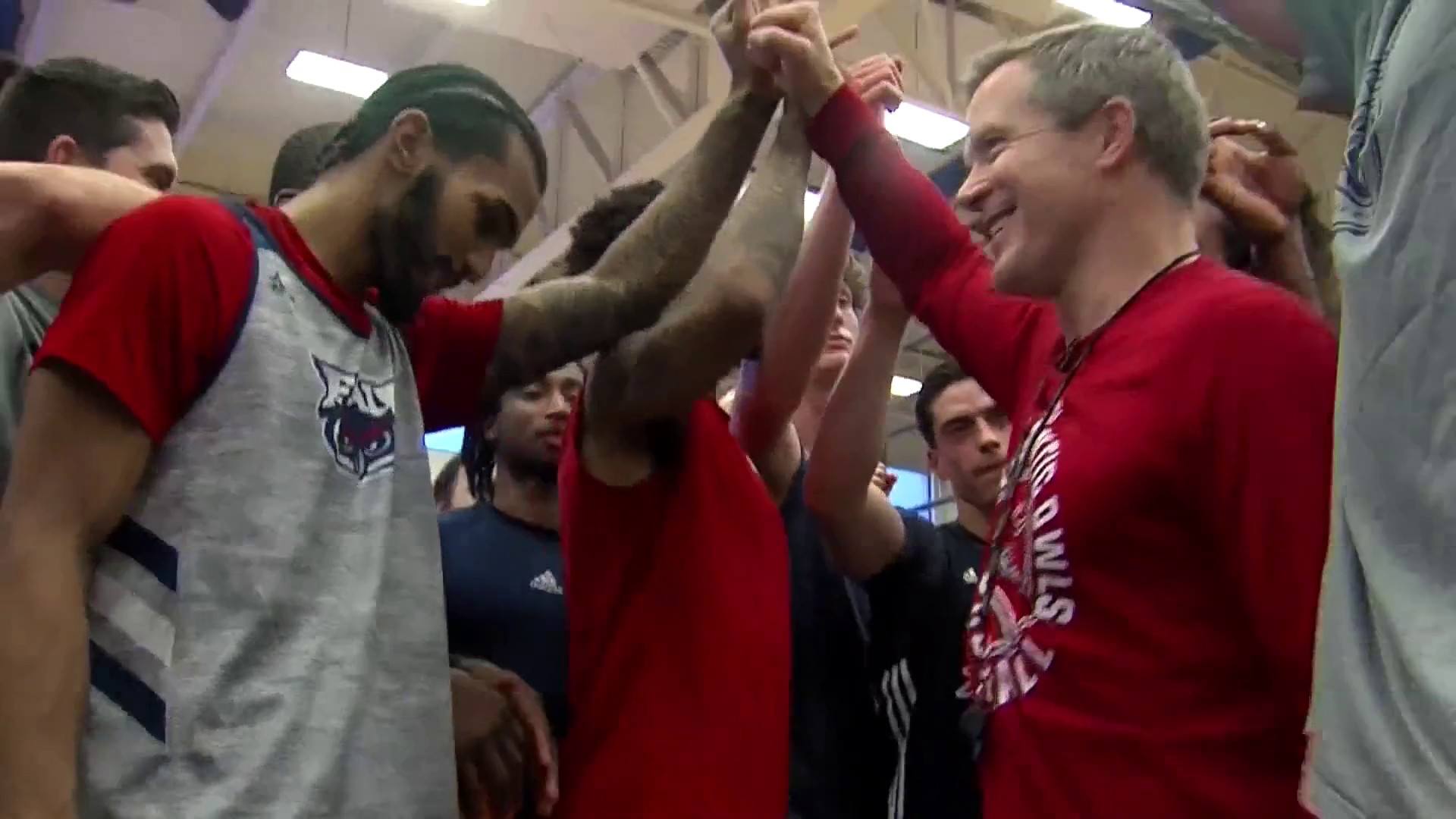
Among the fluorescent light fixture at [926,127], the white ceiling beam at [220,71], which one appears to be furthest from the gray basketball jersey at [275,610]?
the white ceiling beam at [220,71]

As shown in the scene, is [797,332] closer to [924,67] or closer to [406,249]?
[406,249]

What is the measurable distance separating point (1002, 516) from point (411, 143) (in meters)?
0.72

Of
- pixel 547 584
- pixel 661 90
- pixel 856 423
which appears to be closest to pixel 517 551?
pixel 547 584

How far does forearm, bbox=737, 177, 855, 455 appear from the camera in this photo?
64.8 inches

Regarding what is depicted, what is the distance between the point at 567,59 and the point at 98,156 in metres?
4.71

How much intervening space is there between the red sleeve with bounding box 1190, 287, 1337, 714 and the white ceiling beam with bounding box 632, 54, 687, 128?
15.4 feet

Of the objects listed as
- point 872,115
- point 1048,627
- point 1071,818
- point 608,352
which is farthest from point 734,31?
point 1071,818

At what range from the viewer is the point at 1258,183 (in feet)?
4.66

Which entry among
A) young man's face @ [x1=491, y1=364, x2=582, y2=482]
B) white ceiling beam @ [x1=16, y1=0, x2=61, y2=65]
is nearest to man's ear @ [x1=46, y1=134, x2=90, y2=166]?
young man's face @ [x1=491, y1=364, x2=582, y2=482]

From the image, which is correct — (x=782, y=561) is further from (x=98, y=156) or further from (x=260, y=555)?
(x=98, y=156)

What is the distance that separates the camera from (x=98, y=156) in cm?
172

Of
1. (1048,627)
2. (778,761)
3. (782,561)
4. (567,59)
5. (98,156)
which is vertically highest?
(98,156)

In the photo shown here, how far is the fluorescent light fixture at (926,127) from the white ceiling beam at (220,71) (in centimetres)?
270

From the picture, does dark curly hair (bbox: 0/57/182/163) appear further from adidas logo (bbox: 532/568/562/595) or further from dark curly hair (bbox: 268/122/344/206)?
adidas logo (bbox: 532/568/562/595)
